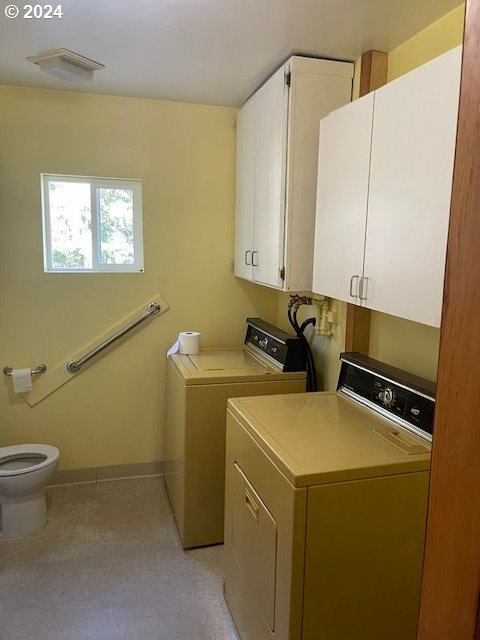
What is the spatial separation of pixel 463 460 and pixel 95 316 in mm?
2625

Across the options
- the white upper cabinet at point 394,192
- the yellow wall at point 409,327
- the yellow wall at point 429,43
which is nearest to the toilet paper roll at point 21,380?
the yellow wall at point 409,327

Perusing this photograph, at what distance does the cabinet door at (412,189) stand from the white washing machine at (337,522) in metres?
0.39

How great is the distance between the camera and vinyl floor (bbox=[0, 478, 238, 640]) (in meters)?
1.92

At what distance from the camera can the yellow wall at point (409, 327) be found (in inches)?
68.5

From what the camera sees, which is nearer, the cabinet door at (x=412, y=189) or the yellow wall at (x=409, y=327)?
the cabinet door at (x=412, y=189)

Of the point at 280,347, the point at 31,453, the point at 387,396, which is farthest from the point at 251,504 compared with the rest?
the point at 31,453

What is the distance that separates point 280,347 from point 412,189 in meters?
1.29

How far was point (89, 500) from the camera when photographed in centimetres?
288

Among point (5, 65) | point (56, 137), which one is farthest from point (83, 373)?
point (5, 65)

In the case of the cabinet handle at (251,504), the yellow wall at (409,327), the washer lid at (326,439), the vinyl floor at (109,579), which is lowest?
the vinyl floor at (109,579)

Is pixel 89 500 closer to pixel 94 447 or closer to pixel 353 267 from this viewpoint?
pixel 94 447

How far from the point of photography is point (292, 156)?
7.04ft

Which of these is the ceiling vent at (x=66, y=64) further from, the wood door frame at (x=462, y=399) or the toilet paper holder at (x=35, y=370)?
the wood door frame at (x=462, y=399)

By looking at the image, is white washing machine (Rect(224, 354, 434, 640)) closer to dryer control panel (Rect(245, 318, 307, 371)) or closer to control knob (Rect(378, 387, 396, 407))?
control knob (Rect(378, 387, 396, 407))
